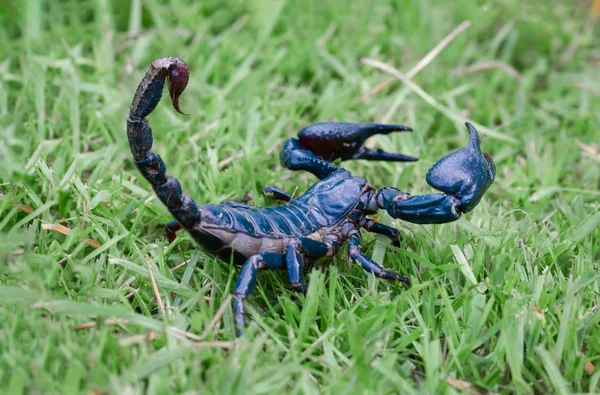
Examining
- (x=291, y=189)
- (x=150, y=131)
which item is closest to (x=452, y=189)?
(x=291, y=189)

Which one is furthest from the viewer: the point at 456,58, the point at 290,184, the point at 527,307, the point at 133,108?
the point at 456,58

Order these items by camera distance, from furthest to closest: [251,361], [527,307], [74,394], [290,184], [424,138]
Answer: [424,138]
[290,184]
[527,307]
[251,361]
[74,394]

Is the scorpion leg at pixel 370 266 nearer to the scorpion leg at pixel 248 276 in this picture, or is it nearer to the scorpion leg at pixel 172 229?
the scorpion leg at pixel 248 276

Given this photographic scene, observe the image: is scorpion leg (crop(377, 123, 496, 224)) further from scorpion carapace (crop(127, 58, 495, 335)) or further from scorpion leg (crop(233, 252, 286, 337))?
scorpion leg (crop(233, 252, 286, 337))

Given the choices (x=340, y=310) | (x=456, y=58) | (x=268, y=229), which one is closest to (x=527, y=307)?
(x=340, y=310)

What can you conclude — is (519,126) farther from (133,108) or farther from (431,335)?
(133,108)

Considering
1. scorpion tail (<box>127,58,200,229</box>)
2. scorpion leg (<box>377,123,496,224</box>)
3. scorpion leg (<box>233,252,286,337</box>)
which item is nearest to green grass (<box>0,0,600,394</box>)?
scorpion leg (<box>233,252,286,337</box>)

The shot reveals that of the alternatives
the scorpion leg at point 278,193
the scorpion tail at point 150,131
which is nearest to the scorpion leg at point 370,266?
the scorpion leg at point 278,193

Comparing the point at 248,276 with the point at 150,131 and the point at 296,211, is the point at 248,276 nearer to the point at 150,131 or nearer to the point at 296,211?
the point at 296,211
